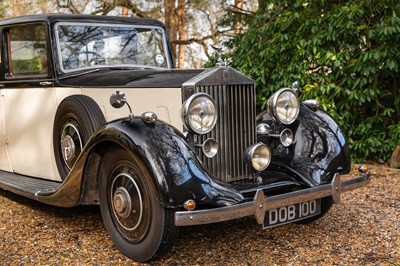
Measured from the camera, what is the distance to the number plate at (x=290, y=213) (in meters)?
3.04

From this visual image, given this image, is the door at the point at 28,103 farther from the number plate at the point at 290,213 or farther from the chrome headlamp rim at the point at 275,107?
the number plate at the point at 290,213

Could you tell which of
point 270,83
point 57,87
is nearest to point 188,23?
point 270,83

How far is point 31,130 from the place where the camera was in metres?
4.38

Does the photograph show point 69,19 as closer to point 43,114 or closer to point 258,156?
point 43,114

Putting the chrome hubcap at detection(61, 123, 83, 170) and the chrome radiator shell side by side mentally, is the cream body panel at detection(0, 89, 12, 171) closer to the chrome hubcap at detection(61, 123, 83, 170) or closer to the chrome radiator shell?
the chrome hubcap at detection(61, 123, 83, 170)

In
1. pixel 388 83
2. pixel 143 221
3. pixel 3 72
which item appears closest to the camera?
pixel 143 221

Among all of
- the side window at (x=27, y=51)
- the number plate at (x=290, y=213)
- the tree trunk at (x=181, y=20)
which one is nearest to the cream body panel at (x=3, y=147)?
the side window at (x=27, y=51)

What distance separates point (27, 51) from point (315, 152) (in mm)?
2793

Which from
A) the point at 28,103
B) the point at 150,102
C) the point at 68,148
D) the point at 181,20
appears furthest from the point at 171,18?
the point at 150,102

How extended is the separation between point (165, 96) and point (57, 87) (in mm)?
1176

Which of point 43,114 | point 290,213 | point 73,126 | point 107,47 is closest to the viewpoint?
point 290,213

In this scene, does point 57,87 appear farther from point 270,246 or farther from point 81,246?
point 270,246

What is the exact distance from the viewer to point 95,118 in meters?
3.56

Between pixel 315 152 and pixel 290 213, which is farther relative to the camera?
pixel 315 152
